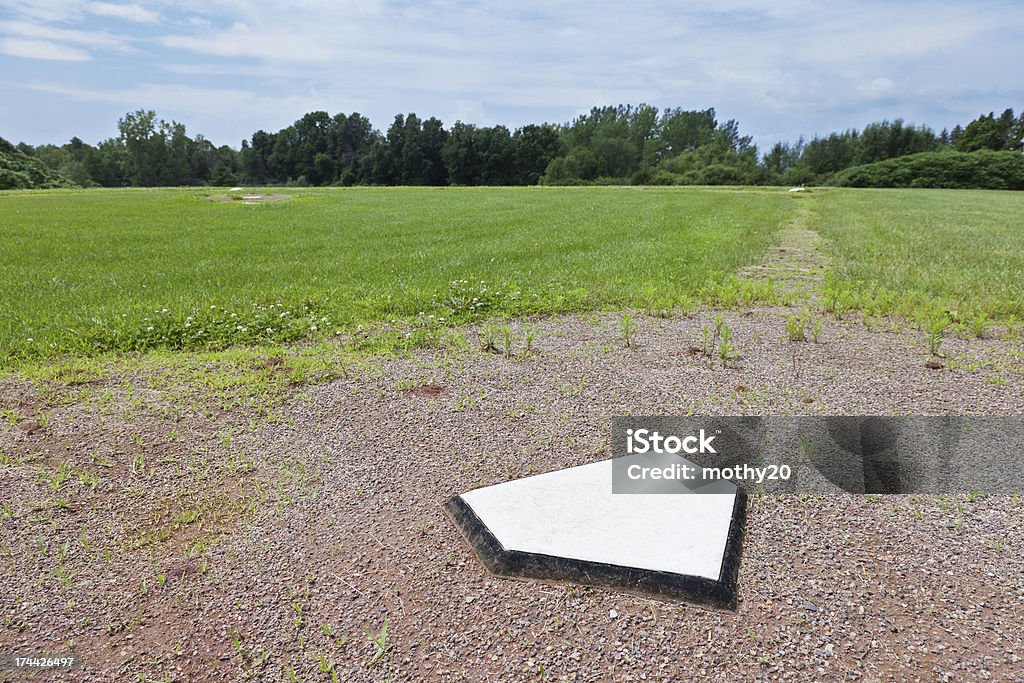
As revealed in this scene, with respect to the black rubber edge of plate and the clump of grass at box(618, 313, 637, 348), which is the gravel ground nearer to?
the black rubber edge of plate

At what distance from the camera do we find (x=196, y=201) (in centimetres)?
2205

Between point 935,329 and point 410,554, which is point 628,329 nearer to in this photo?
point 935,329

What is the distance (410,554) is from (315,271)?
6.11m

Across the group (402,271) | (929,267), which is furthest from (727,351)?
(929,267)

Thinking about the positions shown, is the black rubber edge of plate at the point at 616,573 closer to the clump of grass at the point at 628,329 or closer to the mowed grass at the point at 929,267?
the clump of grass at the point at 628,329

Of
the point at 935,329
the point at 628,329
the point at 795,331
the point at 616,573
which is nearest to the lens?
the point at 616,573

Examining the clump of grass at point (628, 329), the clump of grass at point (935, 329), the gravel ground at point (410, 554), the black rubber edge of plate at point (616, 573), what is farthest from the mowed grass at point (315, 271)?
the black rubber edge of plate at point (616, 573)

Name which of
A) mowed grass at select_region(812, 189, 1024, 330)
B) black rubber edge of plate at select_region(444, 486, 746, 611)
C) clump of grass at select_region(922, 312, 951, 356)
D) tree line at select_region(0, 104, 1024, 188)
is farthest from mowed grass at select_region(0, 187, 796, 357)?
tree line at select_region(0, 104, 1024, 188)

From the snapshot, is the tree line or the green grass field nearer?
the green grass field

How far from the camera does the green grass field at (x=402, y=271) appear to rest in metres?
5.26

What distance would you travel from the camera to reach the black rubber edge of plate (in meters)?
1.95

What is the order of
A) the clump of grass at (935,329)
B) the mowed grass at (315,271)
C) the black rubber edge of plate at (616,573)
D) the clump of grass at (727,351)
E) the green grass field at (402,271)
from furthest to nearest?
the green grass field at (402,271) → the mowed grass at (315,271) → the clump of grass at (935,329) → the clump of grass at (727,351) → the black rubber edge of plate at (616,573)

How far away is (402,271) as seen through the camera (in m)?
7.62

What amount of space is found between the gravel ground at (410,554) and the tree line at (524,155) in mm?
51649
